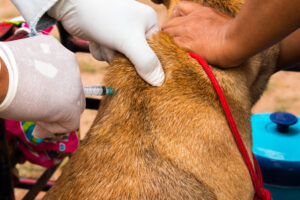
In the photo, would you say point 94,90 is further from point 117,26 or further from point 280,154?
point 280,154

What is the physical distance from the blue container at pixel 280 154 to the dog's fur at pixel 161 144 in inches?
24.9

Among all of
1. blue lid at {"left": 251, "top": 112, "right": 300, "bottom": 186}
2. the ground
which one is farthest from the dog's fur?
the ground

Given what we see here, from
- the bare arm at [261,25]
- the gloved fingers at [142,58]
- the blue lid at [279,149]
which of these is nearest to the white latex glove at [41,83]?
the gloved fingers at [142,58]

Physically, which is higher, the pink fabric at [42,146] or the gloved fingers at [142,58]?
the gloved fingers at [142,58]

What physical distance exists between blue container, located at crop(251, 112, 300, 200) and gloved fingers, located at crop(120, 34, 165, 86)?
3.42 feet

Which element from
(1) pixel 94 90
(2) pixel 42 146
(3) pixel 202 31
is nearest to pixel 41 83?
(1) pixel 94 90

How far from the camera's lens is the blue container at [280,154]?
2014 mm

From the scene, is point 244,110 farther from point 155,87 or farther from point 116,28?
point 116,28

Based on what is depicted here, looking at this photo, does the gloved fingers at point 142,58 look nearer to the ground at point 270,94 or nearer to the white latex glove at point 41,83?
the white latex glove at point 41,83

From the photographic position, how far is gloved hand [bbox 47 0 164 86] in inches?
50.6

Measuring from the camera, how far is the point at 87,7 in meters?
1.30

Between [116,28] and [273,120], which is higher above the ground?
[116,28]

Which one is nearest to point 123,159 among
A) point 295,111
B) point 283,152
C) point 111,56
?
point 111,56

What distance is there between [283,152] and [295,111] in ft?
7.63
